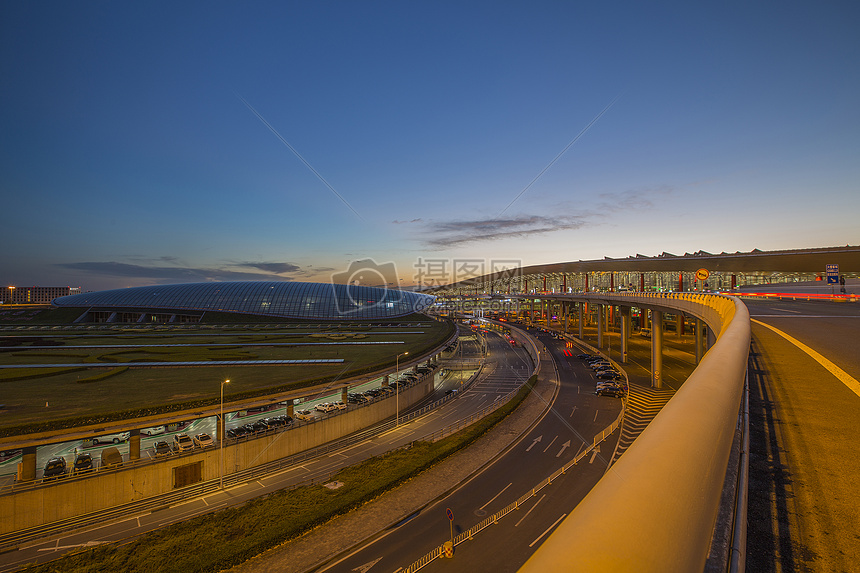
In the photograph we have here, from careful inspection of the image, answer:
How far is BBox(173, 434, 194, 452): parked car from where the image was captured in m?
22.9

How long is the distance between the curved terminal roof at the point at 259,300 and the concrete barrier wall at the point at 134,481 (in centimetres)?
6690

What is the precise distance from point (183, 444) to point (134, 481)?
11.1ft

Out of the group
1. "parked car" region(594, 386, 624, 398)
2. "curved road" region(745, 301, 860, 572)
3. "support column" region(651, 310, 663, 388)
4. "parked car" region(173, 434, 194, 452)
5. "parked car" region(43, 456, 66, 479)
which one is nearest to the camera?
"curved road" region(745, 301, 860, 572)

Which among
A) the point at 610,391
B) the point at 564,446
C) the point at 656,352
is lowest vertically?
the point at 564,446

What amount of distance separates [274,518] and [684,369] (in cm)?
3978

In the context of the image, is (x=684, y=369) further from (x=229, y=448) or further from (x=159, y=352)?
(x=159, y=352)

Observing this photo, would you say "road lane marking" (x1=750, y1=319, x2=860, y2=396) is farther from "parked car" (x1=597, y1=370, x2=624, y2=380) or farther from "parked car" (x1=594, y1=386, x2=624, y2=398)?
"parked car" (x1=597, y1=370, x2=624, y2=380)

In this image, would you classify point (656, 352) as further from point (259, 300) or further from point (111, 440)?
point (259, 300)

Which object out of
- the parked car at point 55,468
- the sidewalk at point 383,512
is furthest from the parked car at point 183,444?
the sidewalk at point 383,512

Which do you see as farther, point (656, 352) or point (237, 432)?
point (656, 352)

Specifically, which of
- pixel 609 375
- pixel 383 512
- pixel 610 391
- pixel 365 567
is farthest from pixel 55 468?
pixel 609 375

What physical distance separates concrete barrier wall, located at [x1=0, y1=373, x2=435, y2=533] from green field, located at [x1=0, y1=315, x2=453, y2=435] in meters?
3.32

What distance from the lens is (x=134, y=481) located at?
66.1 ft

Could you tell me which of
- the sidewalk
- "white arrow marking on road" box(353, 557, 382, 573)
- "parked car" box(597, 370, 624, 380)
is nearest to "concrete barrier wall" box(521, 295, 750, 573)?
"white arrow marking on road" box(353, 557, 382, 573)
